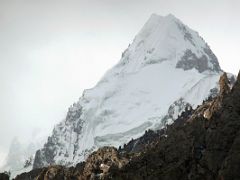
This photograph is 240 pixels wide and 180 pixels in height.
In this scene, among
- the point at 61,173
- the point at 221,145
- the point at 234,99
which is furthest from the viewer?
the point at 61,173

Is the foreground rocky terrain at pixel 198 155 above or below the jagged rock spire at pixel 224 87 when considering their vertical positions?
below

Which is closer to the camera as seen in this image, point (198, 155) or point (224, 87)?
point (198, 155)

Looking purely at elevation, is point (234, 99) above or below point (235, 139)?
above

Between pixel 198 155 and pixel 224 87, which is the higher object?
pixel 224 87

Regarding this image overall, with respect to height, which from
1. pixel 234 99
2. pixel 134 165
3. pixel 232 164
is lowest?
pixel 232 164

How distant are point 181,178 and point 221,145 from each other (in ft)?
32.1

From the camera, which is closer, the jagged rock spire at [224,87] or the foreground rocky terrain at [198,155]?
the foreground rocky terrain at [198,155]

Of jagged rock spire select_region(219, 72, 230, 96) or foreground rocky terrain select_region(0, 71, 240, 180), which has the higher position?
jagged rock spire select_region(219, 72, 230, 96)

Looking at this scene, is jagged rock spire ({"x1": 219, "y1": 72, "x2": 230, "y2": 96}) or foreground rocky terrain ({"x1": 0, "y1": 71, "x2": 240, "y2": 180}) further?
jagged rock spire ({"x1": 219, "y1": 72, "x2": 230, "y2": 96})

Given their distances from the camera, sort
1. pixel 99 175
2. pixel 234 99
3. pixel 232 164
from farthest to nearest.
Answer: pixel 99 175, pixel 234 99, pixel 232 164

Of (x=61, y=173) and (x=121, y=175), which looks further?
(x=61, y=173)

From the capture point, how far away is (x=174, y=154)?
382 ft

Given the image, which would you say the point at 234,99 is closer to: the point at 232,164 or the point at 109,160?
the point at 232,164

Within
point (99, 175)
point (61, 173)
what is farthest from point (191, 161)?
point (61, 173)
